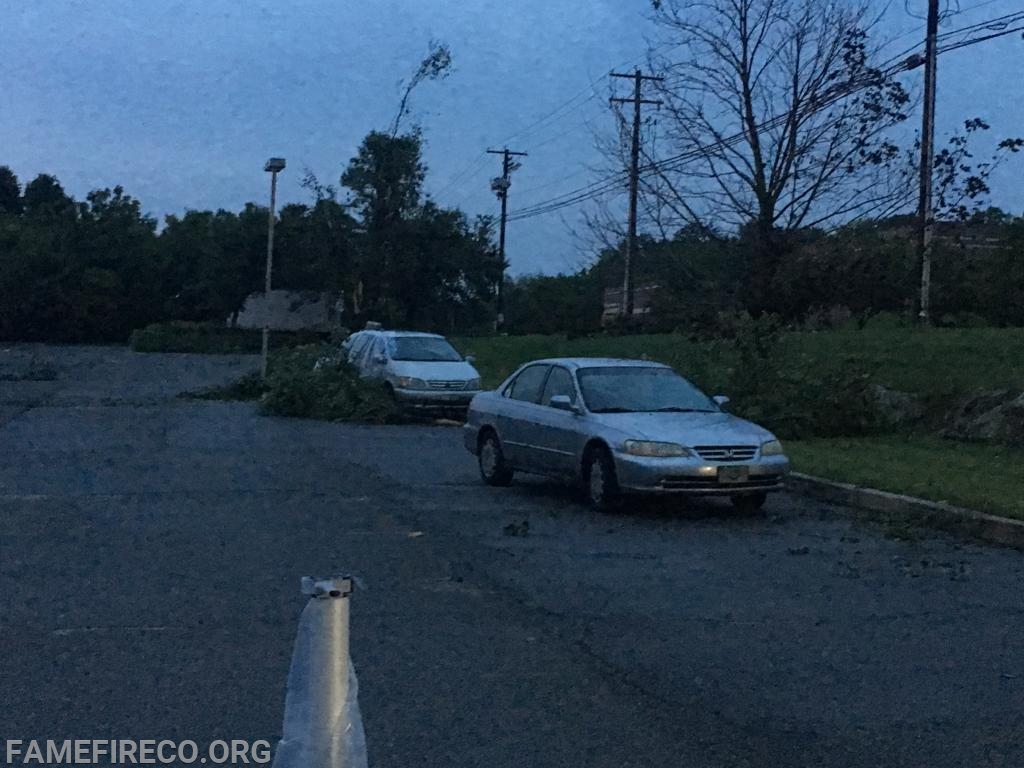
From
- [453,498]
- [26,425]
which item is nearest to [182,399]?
[26,425]

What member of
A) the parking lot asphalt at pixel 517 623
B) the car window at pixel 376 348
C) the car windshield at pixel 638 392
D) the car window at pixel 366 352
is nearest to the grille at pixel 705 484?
the parking lot asphalt at pixel 517 623

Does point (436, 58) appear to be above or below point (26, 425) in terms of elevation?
above

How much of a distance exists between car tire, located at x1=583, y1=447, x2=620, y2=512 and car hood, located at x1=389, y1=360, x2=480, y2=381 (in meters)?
11.1

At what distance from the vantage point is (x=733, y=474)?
12.1 metres

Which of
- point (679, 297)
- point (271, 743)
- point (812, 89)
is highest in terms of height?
point (812, 89)

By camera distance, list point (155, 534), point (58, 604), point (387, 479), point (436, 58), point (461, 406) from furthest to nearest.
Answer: point (436, 58) → point (461, 406) → point (387, 479) → point (155, 534) → point (58, 604)

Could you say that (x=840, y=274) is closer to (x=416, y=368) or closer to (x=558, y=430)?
(x=416, y=368)

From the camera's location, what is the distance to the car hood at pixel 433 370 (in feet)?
78.3

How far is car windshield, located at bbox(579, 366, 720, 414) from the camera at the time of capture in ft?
43.7

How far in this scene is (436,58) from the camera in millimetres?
59031

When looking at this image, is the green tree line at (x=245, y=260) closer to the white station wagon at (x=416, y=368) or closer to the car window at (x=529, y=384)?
the white station wagon at (x=416, y=368)

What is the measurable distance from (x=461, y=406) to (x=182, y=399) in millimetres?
8043

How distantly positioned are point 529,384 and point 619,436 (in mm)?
2282

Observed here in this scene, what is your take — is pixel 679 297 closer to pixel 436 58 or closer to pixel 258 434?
pixel 258 434
